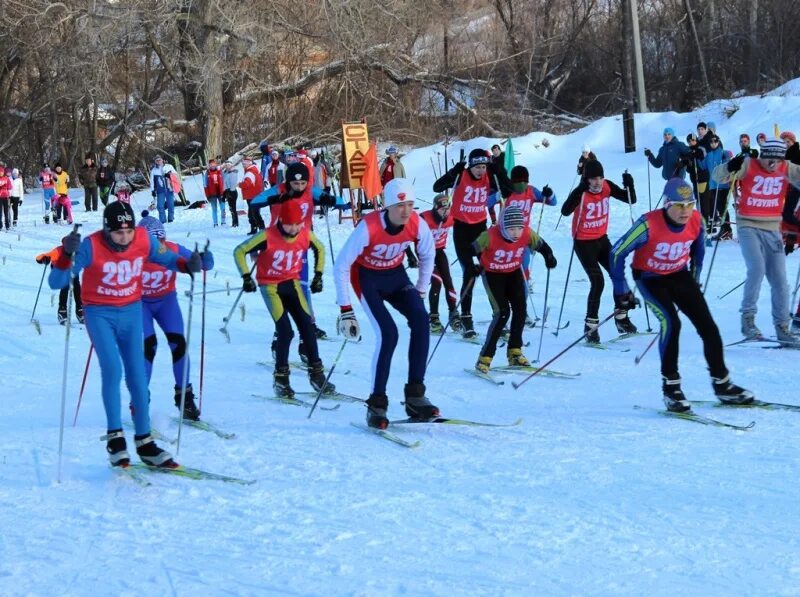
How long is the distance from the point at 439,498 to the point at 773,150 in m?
5.53

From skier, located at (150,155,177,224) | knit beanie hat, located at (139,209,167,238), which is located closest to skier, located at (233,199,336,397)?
knit beanie hat, located at (139,209,167,238)

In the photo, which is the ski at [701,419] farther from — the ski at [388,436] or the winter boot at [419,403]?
the ski at [388,436]

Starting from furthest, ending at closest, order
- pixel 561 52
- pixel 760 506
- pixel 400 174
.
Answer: pixel 561 52
pixel 400 174
pixel 760 506

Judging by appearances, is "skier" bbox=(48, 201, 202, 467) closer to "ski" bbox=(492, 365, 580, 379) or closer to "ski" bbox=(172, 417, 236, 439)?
"ski" bbox=(172, 417, 236, 439)

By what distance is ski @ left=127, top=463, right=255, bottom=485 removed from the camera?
5840 mm

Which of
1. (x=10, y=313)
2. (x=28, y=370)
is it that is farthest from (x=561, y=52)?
(x=28, y=370)

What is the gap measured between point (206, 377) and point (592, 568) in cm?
619

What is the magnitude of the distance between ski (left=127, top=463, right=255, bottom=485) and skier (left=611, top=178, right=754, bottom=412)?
2.93 metres

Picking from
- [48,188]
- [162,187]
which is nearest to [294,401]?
[162,187]

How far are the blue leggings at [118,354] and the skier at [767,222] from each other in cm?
Answer: 580

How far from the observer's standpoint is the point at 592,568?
14.1ft

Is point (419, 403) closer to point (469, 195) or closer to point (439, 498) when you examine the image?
point (439, 498)

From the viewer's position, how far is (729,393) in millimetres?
7059

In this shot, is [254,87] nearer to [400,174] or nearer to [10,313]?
[400,174]
